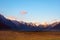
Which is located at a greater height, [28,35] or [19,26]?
[19,26]

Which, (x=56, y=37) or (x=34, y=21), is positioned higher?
(x=34, y=21)

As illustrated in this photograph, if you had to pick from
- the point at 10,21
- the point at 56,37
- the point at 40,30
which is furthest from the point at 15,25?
the point at 56,37

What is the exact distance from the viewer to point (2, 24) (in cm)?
717

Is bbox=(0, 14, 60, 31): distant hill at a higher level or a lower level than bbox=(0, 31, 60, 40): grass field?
higher

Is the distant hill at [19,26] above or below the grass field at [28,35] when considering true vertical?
above

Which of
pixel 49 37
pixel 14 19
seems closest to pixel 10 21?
pixel 14 19

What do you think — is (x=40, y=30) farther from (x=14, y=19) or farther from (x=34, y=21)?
(x=14, y=19)

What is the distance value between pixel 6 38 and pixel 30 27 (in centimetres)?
75

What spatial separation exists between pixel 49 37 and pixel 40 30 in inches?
12.9

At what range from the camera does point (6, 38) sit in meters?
7.14

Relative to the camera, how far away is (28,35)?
718 centimetres

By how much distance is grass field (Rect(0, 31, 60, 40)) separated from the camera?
23.4 ft

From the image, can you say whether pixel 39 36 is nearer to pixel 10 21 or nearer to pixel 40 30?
pixel 40 30

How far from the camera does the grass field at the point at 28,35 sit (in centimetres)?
714
